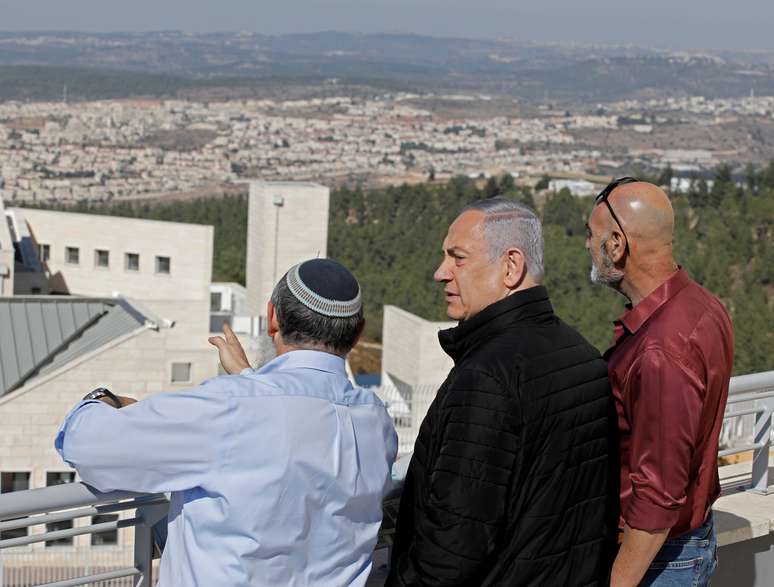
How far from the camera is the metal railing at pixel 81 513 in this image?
2.66 metres

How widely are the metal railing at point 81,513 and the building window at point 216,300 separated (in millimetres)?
28768

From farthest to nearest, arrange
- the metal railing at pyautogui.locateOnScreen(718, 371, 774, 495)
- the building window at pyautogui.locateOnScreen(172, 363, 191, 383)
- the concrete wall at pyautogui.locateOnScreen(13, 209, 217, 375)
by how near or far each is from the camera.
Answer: the concrete wall at pyautogui.locateOnScreen(13, 209, 217, 375) < the building window at pyautogui.locateOnScreen(172, 363, 191, 383) < the metal railing at pyautogui.locateOnScreen(718, 371, 774, 495)

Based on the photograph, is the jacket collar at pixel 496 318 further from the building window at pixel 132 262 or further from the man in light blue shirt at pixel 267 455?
the building window at pixel 132 262

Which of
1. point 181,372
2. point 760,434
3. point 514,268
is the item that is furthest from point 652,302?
point 181,372

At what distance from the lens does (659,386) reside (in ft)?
9.09

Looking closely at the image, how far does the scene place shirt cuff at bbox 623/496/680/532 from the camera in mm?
2768

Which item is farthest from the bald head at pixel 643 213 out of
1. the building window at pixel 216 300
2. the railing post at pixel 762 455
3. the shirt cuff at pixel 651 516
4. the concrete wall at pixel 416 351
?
the building window at pixel 216 300

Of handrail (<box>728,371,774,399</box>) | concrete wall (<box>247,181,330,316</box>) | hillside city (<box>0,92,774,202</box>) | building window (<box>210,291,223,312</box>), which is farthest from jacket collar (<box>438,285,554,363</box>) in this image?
hillside city (<box>0,92,774,202</box>)

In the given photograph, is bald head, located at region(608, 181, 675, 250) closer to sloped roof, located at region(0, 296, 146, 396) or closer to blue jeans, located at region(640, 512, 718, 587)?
blue jeans, located at region(640, 512, 718, 587)

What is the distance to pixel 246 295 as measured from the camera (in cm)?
2916

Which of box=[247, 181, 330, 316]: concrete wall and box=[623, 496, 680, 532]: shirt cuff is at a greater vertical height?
box=[623, 496, 680, 532]: shirt cuff

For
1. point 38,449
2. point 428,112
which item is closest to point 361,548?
point 38,449

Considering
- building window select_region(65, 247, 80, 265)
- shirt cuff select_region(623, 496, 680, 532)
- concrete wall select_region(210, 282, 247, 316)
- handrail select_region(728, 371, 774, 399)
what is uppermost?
shirt cuff select_region(623, 496, 680, 532)

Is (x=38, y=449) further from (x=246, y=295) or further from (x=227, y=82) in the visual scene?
(x=227, y=82)
